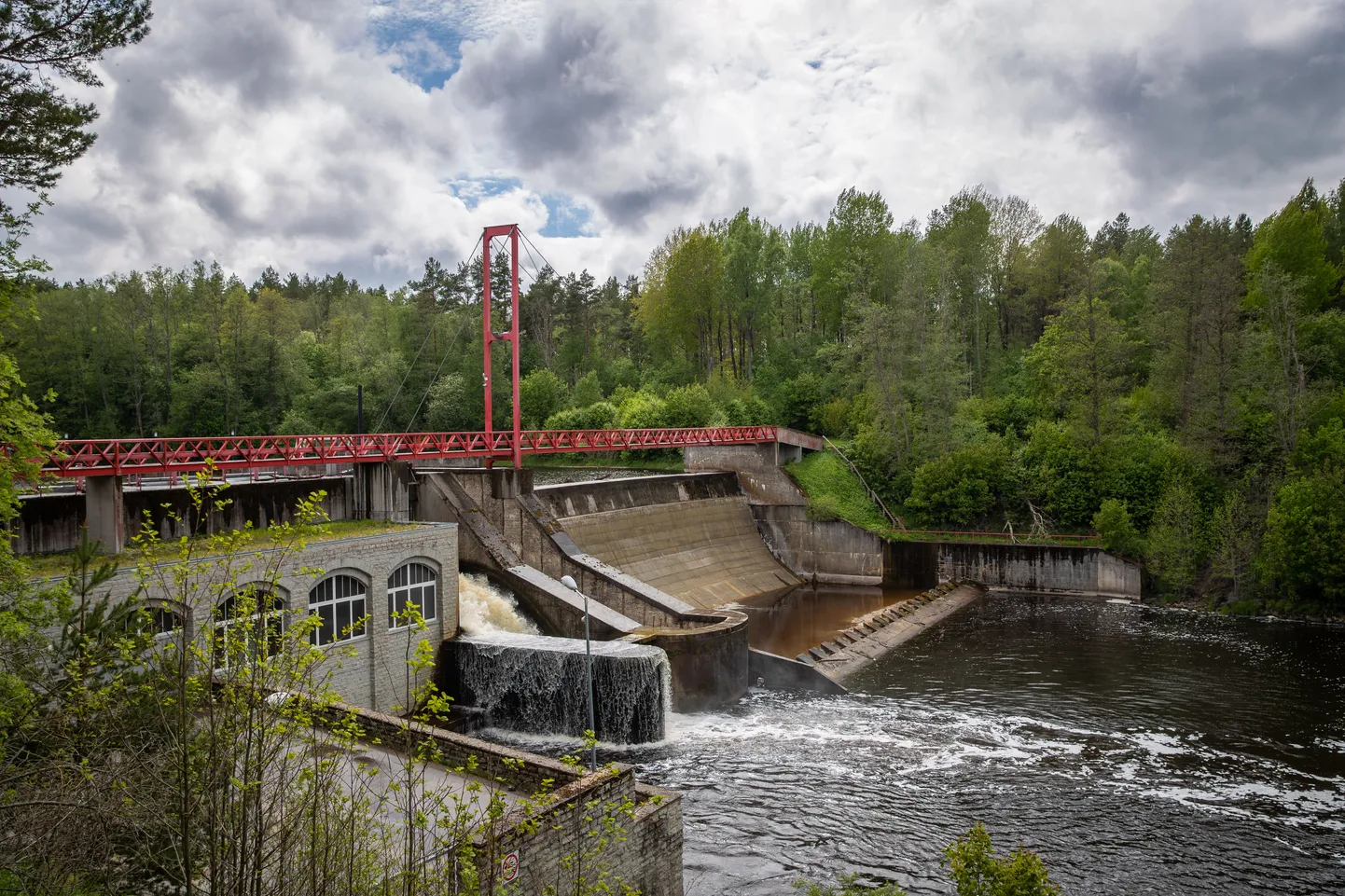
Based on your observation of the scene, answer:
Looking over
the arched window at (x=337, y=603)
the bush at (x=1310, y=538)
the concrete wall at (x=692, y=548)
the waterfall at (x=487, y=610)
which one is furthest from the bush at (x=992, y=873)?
the bush at (x=1310, y=538)

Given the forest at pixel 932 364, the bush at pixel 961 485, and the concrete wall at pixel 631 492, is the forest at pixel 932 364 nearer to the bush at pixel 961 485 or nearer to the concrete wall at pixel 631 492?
the bush at pixel 961 485

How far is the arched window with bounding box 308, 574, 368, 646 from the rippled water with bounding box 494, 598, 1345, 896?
25.0ft

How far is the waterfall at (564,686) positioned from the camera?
20812 mm

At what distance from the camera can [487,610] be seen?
25.2 m

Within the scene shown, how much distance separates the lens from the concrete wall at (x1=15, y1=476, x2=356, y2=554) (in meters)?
21.2

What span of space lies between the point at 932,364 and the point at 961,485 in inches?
278

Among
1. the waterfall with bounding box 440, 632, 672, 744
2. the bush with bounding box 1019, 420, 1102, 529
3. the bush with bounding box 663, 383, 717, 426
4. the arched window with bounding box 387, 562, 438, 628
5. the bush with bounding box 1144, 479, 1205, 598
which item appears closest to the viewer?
the waterfall with bounding box 440, 632, 672, 744

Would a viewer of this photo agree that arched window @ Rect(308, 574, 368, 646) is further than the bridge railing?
No

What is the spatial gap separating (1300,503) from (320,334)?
3135 inches

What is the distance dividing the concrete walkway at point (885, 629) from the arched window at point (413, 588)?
11.4 m

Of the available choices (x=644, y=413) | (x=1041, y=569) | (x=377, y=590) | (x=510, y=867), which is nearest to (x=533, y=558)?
(x=377, y=590)

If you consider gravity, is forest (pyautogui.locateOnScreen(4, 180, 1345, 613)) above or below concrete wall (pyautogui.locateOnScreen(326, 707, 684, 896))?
above

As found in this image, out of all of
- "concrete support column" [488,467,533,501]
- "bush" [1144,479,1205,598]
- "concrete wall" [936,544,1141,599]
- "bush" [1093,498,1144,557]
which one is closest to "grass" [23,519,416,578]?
"concrete support column" [488,467,533,501]

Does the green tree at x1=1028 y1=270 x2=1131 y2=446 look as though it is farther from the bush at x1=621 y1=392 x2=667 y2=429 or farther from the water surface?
the bush at x1=621 y1=392 x2=667 y2=429
